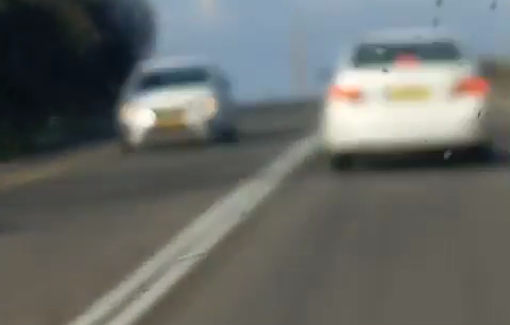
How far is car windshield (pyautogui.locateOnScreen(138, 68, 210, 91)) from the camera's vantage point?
28.0m

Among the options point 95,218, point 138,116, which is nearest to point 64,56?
point 138,116

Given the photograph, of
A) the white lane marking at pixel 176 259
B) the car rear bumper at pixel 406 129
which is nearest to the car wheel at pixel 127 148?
the white lane marking at pixel 176 259

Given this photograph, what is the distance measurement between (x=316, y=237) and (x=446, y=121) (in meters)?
5.60

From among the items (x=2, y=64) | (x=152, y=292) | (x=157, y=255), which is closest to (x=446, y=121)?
(x=157, y=255)

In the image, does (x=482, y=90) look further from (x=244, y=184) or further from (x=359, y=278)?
(x=359, y=278)

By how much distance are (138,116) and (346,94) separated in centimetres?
888

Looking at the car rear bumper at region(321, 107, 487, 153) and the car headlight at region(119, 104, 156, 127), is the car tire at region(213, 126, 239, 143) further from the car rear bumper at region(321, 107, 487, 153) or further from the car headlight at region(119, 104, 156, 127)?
the car rear bumper at region(321, 107, 487, 153)

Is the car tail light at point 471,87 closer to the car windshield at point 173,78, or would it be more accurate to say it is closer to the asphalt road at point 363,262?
the asphalt road at point 363,262

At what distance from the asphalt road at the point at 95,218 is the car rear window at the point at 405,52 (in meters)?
2.08

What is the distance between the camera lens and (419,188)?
55.1ft

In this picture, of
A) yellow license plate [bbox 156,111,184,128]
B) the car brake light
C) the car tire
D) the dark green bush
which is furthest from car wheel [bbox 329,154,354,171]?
the dark green bush

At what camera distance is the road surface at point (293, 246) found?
31.4ft

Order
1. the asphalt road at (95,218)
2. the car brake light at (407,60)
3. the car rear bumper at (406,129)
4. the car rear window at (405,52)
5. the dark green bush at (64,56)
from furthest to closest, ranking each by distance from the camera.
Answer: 1. the dark green bush at (64,56)
2. the car rear window at (405,52)
3. the car brake light at (407,60)
4. the car rear bumper at (406,129)
5. the asphalt road at (95,218)

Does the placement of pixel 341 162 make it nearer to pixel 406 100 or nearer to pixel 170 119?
pixel 406 100
